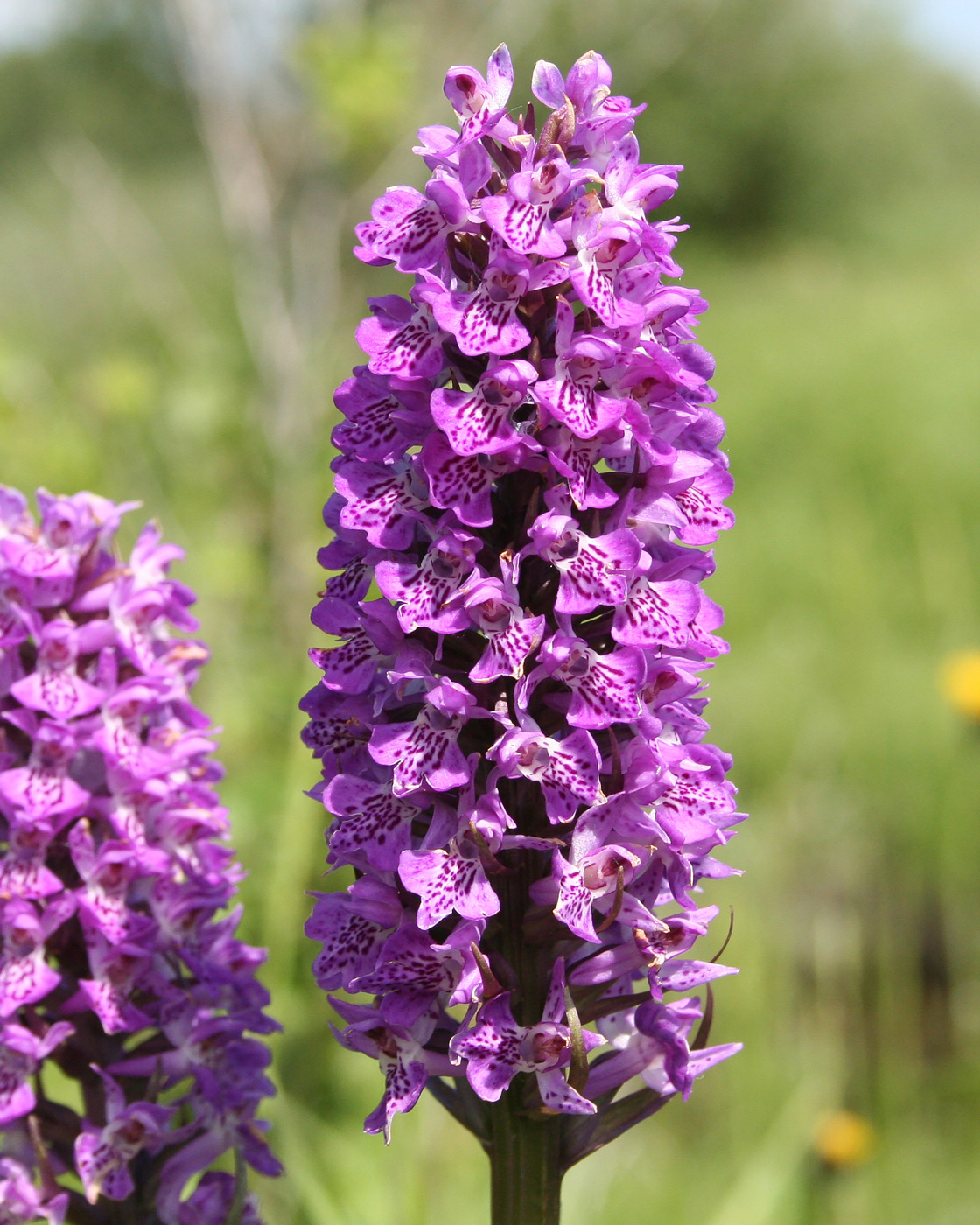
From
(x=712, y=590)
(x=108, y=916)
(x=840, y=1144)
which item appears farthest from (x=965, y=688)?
(x=712, y=590)

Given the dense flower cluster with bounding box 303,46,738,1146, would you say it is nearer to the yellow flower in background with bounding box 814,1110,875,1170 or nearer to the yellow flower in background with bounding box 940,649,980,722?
the yellow flower in background with bounding box 814,1110,875,1170

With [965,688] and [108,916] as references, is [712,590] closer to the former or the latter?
[965,688]

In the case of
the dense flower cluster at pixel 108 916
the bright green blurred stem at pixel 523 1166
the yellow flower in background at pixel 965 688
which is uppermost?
the yellow flower in background at pixel 965 688

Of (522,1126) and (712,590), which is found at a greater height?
(712,590)

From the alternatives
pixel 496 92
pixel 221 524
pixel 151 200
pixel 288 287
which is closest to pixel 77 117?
pixel 151 200

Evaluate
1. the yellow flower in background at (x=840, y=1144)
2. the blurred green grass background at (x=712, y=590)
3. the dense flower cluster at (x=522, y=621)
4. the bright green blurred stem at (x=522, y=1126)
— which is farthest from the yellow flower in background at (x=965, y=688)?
the bright green blurred stem at (x=522, y=1126)

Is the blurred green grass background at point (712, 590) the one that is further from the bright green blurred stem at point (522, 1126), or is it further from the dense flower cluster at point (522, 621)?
the dense flower cluster at point (522, 621)
